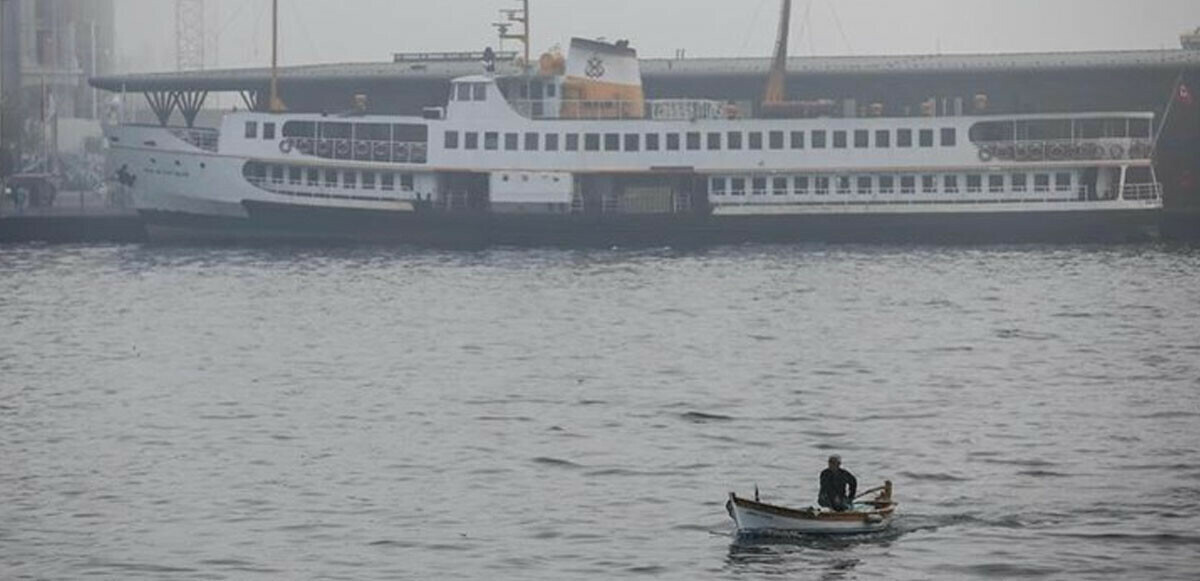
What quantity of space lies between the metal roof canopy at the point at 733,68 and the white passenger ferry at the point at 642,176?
54.9ft

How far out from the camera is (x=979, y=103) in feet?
415

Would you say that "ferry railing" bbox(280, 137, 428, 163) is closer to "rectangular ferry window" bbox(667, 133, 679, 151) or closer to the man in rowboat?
"rectangular ferry window" bbox(667, 133, 679, 151)

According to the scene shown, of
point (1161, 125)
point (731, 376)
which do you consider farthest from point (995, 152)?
point (731, 376)

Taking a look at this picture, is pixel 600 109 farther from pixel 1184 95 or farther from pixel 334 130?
pixel 1184 95

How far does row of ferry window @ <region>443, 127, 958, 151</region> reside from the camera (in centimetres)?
11975

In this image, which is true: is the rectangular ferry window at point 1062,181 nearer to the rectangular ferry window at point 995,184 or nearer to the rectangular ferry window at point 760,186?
the rectangular ferry window at point 995,184

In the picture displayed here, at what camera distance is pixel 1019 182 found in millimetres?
121250

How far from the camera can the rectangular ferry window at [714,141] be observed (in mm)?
121438

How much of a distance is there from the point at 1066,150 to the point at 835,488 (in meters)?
76.8

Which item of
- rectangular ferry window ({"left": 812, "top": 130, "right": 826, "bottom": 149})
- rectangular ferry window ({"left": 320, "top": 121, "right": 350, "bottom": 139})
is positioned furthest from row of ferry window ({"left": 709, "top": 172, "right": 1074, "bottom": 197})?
rectangular ferry window ({"left": 320, "top": 121, "right": 350, "bottom": 139})

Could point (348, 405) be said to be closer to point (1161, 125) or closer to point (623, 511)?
point (623, 511)

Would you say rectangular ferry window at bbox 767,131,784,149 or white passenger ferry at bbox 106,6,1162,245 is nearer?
white passenger ferry at bbox 106,6,1162,245

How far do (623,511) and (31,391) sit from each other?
27631 mm

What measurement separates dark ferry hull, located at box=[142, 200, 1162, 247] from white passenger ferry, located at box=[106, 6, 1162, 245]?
0.30ft
